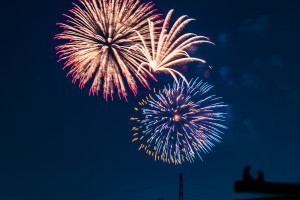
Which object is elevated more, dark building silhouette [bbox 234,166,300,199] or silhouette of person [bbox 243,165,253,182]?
silhouette of person [bbox 243,165,253,182]

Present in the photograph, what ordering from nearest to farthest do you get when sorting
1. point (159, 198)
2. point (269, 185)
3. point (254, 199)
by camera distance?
1. point (269, 185)
2. point (254, 199)
3. point (159, 198)

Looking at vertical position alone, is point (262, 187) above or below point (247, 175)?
below

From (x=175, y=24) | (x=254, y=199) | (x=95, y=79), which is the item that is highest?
(x=175, y=24)

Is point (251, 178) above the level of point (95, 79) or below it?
below

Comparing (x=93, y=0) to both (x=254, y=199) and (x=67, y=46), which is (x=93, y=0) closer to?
(x=67, y=46)

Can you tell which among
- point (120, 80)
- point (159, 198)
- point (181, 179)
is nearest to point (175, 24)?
point (120, 80)

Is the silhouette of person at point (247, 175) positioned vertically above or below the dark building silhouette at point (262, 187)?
above

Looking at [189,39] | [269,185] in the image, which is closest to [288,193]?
[269,185]

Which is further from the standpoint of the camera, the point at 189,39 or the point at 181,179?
the point at 181,179

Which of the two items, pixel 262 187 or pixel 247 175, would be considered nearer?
pixel 262 187

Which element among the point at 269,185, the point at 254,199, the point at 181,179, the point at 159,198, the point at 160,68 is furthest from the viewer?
the point at 159,198
